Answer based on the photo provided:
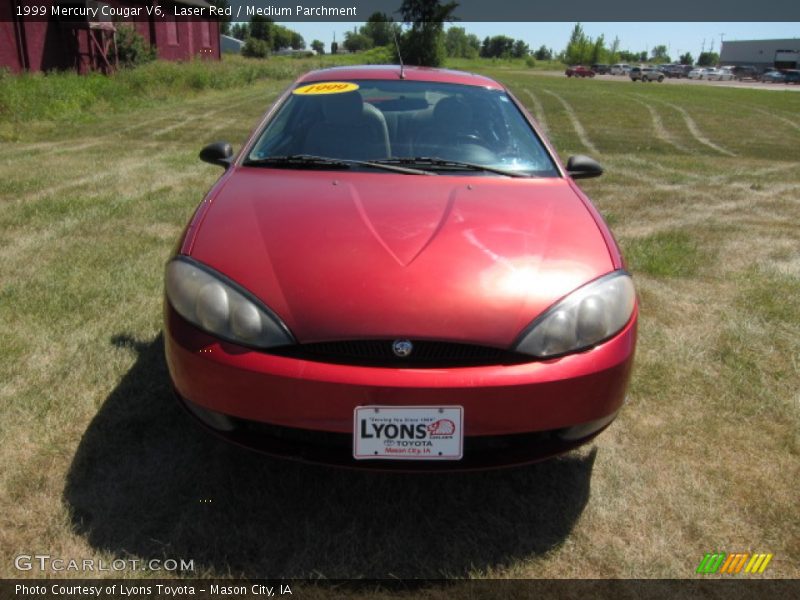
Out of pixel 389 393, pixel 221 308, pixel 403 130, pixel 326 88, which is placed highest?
pixel 326 88

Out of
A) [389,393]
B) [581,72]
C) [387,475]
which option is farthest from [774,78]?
[389,393]

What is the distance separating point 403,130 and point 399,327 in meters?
1.50

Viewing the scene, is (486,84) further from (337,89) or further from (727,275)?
(727,275)

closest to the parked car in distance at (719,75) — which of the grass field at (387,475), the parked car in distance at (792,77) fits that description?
the parked car in distance at (792,77)

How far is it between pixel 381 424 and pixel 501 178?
4.27ft

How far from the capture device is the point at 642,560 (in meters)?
1.96

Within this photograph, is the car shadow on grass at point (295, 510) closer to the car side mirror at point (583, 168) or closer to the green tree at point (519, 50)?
the car side mirror at point (583, 168)

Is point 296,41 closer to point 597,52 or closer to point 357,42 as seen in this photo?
point 357,42

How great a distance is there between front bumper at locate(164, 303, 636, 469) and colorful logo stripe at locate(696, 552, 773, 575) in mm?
521

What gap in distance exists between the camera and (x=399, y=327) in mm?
1779

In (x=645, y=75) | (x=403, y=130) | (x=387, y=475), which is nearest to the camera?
(x=387, y=475)

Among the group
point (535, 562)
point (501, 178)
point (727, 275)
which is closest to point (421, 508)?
point (535, 562)

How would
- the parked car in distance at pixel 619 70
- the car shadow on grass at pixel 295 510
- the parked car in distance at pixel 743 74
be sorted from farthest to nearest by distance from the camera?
the parked car in distance at pixel 743 74, the parked car in distance at pixel 619 70, the car shadow on grass at pixel 295 510

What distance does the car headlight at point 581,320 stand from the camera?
6.00 ft
